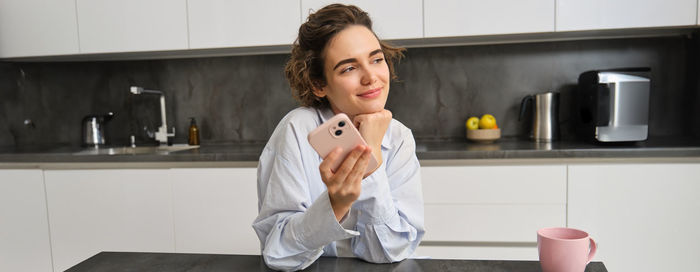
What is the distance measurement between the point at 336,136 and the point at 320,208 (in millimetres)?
165

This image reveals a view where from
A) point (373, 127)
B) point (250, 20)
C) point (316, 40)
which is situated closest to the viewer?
point (373, 127)

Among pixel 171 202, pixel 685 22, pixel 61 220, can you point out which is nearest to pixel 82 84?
pixel 61 220

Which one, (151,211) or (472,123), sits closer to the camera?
(151,211)

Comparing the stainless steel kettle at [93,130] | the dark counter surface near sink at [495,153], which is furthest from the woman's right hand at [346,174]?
the stainless steel kettle at [93,130]

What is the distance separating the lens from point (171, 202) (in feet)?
6.48

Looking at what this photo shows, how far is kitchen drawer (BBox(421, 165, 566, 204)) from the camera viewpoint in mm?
1780

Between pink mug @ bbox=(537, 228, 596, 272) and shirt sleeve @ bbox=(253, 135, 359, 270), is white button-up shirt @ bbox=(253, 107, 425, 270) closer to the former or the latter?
shirt sleeve @ bbox=(253, 135, 359, 270)

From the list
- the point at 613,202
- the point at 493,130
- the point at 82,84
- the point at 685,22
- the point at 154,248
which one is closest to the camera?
the point at 613,202

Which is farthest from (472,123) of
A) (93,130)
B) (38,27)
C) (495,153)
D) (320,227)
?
(38,27)

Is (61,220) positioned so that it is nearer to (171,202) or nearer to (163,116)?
(171,202)

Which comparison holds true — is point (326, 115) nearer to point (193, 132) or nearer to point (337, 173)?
point (337, 173)

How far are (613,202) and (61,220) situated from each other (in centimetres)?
243

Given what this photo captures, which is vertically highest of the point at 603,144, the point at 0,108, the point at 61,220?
the point at 0,108

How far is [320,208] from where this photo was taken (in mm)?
698
